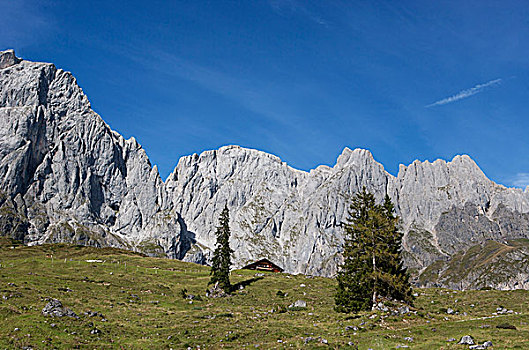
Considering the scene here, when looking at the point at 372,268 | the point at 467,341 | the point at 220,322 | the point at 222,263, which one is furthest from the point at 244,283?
the point at 467,341

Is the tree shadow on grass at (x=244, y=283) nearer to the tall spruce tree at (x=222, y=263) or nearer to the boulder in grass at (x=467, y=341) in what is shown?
the tall spruce tree at (x=222, y=263)

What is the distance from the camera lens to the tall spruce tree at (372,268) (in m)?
45.8

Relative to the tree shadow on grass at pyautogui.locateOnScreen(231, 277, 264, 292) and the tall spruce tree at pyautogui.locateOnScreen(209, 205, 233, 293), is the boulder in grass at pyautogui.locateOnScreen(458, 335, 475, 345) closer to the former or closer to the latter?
the tall spruce tree at pyautogui.locateOnScreen(209, 205, 233, 293)

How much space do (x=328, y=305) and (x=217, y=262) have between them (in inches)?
1027

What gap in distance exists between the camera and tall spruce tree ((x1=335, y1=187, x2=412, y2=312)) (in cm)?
4575

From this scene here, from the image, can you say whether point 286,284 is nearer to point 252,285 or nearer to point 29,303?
point 252,285

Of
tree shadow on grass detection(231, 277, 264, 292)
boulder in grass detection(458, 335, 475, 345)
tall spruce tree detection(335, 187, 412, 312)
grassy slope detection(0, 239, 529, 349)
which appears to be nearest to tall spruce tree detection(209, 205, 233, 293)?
grassy slope detection(0, 239, 529, 349)

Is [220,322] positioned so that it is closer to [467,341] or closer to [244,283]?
[467,341]

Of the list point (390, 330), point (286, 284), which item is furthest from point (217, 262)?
point (390, 330)

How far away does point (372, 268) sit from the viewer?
153ft

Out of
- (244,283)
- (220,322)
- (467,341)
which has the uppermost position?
(244,283)

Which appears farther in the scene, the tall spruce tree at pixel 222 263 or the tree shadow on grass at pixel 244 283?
the tree shadow on grass at pixel 244 283

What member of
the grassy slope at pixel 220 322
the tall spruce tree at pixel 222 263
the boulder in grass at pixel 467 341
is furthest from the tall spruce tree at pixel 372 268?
the tall spruce tree at pixel 222 263

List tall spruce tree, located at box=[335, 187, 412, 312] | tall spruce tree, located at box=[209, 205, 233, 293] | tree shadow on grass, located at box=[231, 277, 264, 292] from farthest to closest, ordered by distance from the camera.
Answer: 1. tree shadow on grass, located at box=[231, 277, 264, 292]
2. tall spruce tree, located at box=[209, 205, 233, 293]
3. tall spruce tree, located at box=[335, 187, 412, 312]
